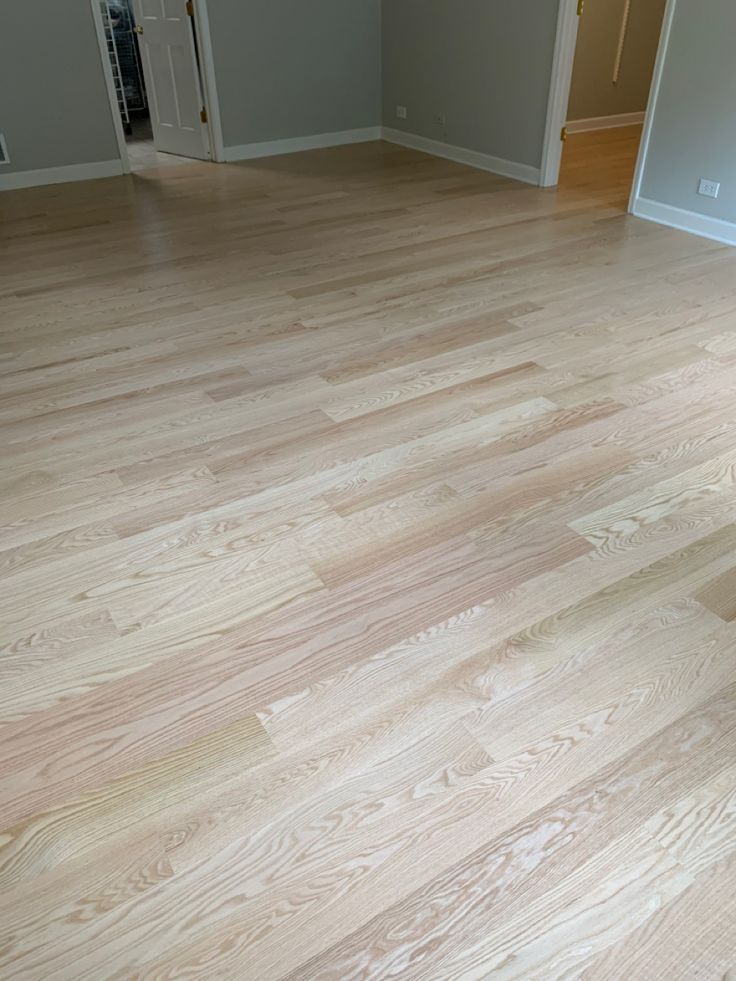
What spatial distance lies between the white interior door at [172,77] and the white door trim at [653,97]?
345cm

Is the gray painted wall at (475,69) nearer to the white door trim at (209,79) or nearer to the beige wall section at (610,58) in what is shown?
the beige wall section at (610,58)

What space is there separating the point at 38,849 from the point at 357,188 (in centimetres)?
492

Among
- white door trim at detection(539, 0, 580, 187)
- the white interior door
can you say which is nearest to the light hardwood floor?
white door trim at detection(539, 0, 580, 187)

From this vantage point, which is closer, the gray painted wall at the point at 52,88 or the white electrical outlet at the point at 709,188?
the white electrical outlet at the point at 709,188

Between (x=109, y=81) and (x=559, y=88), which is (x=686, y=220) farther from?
(x=109, y=81)

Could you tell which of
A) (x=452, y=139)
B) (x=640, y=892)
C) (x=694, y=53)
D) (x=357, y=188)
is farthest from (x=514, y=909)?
(x=452, y=139)

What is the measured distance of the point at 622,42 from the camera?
6590 millimetres

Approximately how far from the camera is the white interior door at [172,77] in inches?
225

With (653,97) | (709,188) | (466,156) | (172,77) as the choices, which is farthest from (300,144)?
(709,188)

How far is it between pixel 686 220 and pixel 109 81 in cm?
420

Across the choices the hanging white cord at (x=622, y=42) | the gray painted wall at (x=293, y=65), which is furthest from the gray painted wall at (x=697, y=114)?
the gray painted wall at (x=293, y=65)

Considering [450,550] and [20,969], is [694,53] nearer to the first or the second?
[450,550]

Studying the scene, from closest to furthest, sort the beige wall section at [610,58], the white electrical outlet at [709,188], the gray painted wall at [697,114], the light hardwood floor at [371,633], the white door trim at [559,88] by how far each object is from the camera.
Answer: the light hardwood floor at [371,633] < the gray painted wall at [697,114] < the white electrical outlet at [709,188] < the white door trim at [559,88] < the beige wall section at [610,58]

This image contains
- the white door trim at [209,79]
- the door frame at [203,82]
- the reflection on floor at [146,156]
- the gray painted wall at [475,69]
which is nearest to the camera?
the gray painted wall at [475,69]
